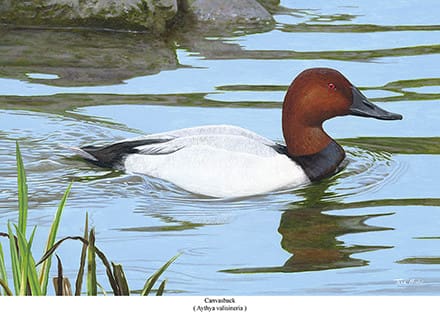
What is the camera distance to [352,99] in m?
7.40

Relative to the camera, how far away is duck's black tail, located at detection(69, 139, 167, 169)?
7328 mm

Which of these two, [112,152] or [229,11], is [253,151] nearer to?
[112,152]

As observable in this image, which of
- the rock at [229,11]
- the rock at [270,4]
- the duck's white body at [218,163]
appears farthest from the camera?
the rock at [270,4]

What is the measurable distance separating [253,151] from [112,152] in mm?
891

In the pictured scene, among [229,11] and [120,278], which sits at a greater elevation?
[229,11]

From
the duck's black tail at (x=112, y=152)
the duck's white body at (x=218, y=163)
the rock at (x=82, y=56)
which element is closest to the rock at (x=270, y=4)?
the rock at (x=82, y=56)

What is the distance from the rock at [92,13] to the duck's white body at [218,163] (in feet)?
12.0

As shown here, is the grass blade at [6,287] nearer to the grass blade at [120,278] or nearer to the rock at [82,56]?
the grass blade at [120,278]

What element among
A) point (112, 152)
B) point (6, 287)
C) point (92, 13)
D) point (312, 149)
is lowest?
point (112, 152)

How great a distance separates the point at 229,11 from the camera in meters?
11.2

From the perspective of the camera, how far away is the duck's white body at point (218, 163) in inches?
273

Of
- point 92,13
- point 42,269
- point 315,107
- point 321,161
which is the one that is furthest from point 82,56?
point 42,269

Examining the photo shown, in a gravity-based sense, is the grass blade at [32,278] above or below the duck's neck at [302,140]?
above

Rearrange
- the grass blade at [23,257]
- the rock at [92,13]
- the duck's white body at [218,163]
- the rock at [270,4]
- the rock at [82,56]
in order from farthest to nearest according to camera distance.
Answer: the rock at [270,4] → the rock at [92,13] → the rock at [82,56] → the duck's white body at [218,163] → the grass blade at [23,257]
